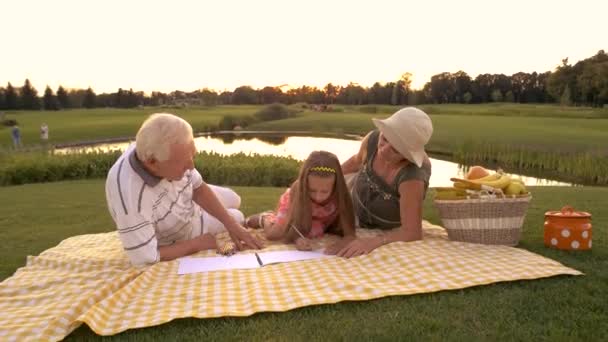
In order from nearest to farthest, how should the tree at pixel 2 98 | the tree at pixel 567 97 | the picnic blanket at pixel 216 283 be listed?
1. the picnic blanket at pixel 216 283
2. the tree at pixel 567 97
3. the tree at pixel 2 98

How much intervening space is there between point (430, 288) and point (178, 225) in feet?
7.06

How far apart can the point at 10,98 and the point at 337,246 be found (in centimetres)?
7316

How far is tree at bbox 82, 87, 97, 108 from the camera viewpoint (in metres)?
79.4

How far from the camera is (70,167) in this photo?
1285cm

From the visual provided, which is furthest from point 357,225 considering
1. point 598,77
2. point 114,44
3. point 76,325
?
point 598,77

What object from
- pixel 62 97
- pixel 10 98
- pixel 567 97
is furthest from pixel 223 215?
pixel 62 97

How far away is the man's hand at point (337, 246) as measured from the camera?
4.25m

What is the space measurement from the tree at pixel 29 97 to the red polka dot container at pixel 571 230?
74566 millimetres

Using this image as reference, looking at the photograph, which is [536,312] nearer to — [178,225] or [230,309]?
[230,309]

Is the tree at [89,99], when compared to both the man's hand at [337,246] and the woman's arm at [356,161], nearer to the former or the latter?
the woman's arm at [356,161]

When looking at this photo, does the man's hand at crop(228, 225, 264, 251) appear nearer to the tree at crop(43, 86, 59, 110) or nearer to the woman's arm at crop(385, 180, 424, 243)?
the woman's arm at crop(385, 180, 424, 243)

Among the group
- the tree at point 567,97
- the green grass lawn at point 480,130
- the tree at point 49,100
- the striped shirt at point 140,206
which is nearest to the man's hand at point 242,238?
the striped shirt at point 140,206

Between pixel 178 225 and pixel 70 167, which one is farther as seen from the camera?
pixel 70 167

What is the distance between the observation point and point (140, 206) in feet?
12.2
